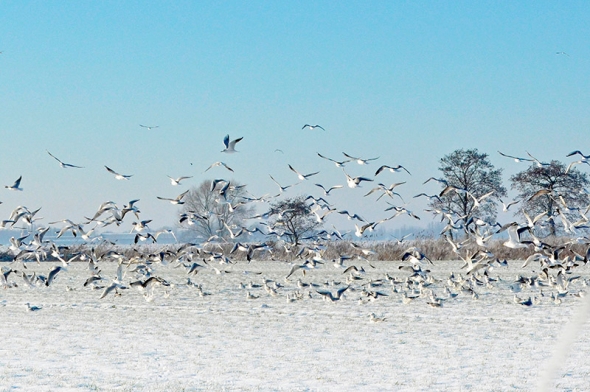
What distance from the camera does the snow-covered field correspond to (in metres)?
7.51

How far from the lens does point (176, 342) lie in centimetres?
1019

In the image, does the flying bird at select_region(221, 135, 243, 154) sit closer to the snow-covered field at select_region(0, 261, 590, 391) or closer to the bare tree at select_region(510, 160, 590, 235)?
the snow-covered field at select_region(0, 261, 590, 391)

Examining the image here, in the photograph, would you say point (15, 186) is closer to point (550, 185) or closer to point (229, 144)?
point (229, 144)

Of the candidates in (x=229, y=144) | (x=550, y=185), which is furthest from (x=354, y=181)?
(x=550, y=185)

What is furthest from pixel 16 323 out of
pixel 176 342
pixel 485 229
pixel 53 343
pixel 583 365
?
pixel 485 229

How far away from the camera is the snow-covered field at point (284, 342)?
296 inches

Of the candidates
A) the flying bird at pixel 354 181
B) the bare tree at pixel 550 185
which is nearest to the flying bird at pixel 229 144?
the flying bird at pixel 354 181

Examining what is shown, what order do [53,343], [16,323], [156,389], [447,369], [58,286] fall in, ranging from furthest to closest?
1. [58,286]
2. [16,323]
3. [53,343]
4. [447,369]
5. [156,389]

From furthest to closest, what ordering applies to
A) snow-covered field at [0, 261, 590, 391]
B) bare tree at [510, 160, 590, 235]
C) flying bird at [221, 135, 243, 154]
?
bare tree at [510, 160, 590, 235] → flying bird at [221, 135, 243, 154] → snow-covered field at [0, 261, 590, 391]

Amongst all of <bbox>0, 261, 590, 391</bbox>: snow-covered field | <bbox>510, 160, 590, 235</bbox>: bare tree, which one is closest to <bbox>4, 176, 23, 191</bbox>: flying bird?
<bbox>0, 261, 590, 391</bbox>: snow-covered field

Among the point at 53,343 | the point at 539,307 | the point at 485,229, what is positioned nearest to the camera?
the point at 53,343

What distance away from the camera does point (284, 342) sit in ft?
33.2

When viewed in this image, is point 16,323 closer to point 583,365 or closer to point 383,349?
point 383,349

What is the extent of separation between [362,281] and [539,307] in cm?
761
